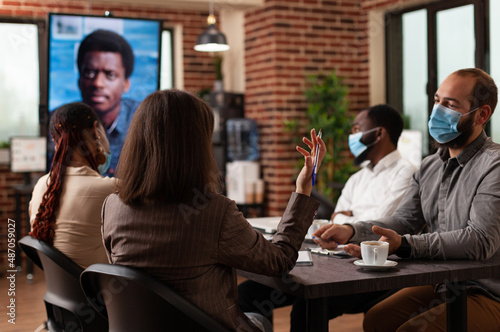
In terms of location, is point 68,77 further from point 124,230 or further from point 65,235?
point 124,230

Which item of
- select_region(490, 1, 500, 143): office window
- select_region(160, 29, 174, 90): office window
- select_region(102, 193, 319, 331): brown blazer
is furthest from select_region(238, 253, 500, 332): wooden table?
select_region(160, 29, 174, 90): office window

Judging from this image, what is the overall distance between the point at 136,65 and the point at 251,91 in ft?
8.22

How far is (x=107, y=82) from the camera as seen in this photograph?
12.1 feet

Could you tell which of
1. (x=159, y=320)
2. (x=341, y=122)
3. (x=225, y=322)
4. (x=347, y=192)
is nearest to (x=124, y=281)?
(x=159, y=320)

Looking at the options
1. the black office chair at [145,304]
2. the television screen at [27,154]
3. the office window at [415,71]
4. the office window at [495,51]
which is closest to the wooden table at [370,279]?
the black office chair at [145,304]

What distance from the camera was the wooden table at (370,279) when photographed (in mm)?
1629

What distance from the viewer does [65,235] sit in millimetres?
2242

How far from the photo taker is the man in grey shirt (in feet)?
6.28

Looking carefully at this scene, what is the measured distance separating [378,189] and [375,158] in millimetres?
184

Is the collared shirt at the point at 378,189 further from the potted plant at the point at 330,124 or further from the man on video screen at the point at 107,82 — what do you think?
the potted plant at the point at 330,124

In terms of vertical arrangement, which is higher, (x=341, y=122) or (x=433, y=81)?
(x=433, y=81)

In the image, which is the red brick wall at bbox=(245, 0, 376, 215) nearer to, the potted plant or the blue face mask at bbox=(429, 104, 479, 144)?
the potted plant

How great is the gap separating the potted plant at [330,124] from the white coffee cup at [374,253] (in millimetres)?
3786

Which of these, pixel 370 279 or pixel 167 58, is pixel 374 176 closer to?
pixel 370 279
